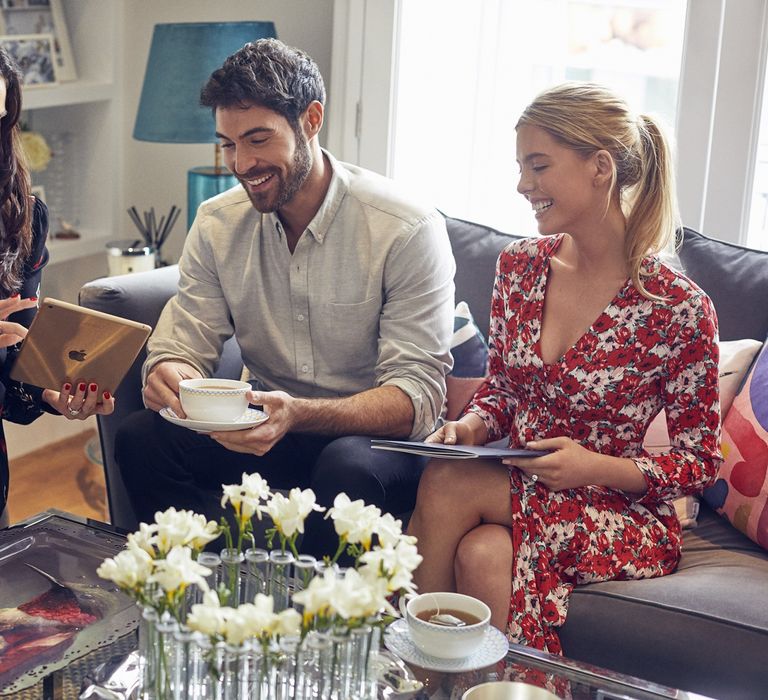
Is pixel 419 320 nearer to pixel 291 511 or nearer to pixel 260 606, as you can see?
pixel 291 511

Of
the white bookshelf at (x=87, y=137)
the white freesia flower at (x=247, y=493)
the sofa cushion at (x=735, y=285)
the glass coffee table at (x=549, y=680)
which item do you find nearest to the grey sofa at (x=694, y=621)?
the glass coffee table at (x=549, y=680)

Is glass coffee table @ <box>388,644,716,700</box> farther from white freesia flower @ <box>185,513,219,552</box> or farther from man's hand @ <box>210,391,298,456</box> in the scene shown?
man's hand @ <box>210,391,298,456</box>

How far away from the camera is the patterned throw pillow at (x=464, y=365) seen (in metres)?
2.21

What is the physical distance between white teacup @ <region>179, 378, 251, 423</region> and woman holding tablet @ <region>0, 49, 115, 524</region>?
206mm

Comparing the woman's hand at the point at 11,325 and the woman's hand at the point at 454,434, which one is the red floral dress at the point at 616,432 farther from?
the woman's hand at the point at 11,325

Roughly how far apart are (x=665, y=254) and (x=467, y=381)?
A: 1.74ft

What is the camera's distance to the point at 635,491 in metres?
1.76

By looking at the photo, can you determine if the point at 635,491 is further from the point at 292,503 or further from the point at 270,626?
the point at 270,626

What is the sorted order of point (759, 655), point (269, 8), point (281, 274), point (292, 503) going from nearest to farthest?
point (292, 503) < point (759, 655) < point (281, 274) < point (269, 8)

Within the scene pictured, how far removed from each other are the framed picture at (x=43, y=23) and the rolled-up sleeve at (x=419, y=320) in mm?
1581

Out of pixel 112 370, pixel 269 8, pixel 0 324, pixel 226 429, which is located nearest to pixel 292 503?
pixel 226 429

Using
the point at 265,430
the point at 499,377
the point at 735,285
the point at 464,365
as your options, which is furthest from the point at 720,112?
the point at 265,430

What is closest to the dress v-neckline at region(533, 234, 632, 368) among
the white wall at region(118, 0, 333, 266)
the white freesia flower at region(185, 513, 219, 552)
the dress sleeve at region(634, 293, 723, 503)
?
the dress sleeve at region(634, 293, 723, 503)

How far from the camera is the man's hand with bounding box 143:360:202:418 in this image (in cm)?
196
